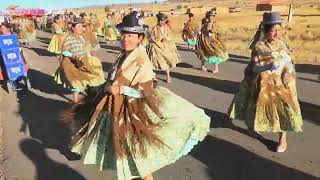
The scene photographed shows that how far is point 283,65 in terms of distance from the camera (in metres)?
7.46

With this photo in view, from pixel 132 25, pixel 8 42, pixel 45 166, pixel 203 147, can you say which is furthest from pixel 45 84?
pixel 132 25

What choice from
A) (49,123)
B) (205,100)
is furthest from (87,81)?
(205,100)

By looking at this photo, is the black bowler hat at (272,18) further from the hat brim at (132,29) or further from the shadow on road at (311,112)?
the shadow on road at (311,112)

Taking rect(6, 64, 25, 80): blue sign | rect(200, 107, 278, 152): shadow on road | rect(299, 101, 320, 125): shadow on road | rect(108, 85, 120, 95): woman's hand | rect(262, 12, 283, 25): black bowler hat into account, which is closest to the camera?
rect(108, 85, 120, 95): woman's hand

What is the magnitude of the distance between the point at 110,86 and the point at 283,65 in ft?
10.3

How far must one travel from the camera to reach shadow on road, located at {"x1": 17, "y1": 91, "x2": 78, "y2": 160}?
331 inches

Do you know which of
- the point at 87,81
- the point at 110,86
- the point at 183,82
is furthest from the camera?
the point at 183,82

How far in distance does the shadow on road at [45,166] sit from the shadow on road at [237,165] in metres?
1.78

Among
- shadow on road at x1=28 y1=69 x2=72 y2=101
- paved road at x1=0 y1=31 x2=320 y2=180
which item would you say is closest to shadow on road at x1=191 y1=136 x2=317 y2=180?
paved road at x1=0 y1=31 x2=320 y2=180

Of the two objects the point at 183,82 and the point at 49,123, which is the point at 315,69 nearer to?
the point at 183,82

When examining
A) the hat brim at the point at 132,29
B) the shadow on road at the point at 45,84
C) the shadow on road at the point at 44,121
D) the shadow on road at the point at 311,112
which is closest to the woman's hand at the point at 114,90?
the hat brim at the point at 132,29

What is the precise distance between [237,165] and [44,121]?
4.50 metres

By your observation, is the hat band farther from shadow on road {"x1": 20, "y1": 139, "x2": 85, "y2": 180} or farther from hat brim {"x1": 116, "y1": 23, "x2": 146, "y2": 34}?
shadow on road {"x1": 20, "y1": 139, "x2": 85, "y2": 180}

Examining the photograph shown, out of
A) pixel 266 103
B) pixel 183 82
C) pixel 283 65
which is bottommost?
pixel 183 82
